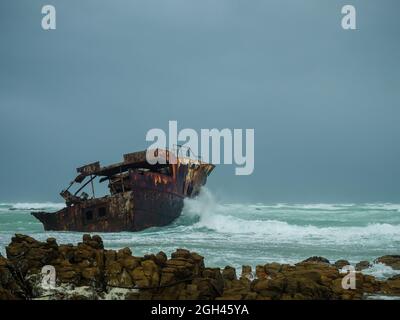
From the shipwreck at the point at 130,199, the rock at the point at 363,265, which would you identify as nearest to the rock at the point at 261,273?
the rock at the point at 363,265

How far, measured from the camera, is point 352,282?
9266 millimetres

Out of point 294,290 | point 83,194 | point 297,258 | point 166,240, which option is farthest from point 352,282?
point 83,194

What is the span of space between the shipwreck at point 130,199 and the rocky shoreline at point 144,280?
12911 mm

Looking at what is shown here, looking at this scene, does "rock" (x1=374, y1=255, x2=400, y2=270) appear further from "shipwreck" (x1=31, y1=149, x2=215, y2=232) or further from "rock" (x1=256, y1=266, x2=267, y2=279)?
"shipwreck" (x1=31, y1=149, x2=215, y2=232)

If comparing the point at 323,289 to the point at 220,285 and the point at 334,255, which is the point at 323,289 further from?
the point at 334,255

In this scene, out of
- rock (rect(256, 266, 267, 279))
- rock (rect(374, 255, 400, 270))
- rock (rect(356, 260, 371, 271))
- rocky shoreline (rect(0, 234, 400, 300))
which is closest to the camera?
rocky shoreline (rect(0, 234, 400, 300))

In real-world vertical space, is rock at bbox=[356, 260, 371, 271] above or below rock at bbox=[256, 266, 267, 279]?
below

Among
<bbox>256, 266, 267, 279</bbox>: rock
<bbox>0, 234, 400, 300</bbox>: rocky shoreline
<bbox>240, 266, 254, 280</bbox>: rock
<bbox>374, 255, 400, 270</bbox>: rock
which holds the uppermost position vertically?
<bbox>0, 234, 400, 300</bbox>: rocky shoreline

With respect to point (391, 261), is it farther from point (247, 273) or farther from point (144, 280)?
point (144, 280)

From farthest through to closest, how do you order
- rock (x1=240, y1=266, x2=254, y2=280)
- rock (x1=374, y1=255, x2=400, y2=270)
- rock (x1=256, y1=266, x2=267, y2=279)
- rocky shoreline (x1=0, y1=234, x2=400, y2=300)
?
rock (x1=374, y1=255, x2=400, y2=270)
rock (x1=240, y1=266, x2=254, y2=280)
rock (x1=256, y1=266, x2=267, y2=279)
rocky shoreline (x1=0, y1=234, x2=400, y2=300)

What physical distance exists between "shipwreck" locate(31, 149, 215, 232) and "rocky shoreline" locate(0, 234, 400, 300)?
12.9 meters

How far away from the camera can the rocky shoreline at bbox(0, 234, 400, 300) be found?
8.07 meters

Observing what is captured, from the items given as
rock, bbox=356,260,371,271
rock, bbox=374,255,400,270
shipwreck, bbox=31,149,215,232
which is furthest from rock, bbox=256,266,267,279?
shipwreck, bbox=31,149,215,232
